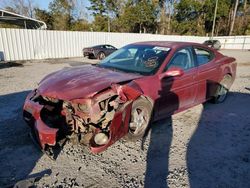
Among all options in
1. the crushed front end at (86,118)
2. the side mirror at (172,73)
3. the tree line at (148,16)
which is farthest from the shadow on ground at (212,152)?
the tree line at (148,16)

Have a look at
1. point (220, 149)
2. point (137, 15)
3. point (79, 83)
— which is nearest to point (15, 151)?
point (79, 83)

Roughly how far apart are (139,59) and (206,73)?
1604mm

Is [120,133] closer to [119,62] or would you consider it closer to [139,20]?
[119,62]

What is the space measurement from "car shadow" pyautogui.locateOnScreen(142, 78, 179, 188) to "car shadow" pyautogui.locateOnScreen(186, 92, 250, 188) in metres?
0.34

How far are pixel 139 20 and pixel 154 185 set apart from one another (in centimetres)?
3858

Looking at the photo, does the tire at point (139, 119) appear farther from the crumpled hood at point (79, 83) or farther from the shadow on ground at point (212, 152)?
the crumpled hood at point (79, 83)

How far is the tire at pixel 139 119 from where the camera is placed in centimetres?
358

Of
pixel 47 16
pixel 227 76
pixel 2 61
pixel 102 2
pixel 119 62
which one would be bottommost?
pixel 2 61

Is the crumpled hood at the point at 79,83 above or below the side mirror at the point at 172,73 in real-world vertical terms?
below

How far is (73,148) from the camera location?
354 centimetres

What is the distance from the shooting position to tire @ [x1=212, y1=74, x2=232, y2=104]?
566 centimetres

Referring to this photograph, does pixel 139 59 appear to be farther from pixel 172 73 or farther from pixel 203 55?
pixel 203 55

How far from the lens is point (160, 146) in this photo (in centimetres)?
362

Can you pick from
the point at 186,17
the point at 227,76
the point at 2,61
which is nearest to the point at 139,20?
the point at 186,17
